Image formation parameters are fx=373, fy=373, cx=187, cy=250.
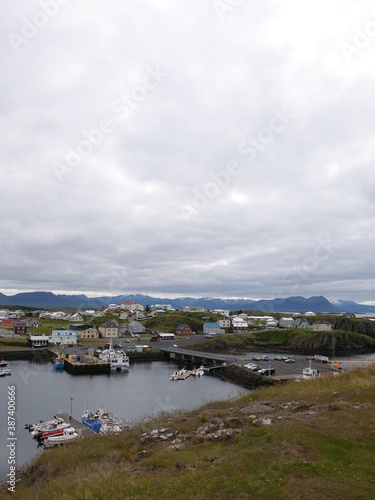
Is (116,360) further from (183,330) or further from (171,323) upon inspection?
(171,323)

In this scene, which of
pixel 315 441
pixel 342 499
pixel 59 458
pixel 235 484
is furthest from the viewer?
pixel 59 458

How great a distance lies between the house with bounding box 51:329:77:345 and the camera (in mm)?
84681

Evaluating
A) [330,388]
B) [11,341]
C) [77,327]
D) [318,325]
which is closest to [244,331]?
[318,325]

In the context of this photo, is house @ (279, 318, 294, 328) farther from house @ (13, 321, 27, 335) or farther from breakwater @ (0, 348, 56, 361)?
house @ (13, 321, 27, 335)

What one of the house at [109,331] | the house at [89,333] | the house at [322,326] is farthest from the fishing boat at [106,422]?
the house at [322,326]

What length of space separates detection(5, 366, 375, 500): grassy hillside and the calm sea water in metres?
14.2

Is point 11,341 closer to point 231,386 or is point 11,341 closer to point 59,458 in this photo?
point 231,386

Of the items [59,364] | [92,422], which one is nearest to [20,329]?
[59,364]

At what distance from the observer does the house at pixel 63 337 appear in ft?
278

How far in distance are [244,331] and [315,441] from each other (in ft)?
348

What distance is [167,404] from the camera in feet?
130

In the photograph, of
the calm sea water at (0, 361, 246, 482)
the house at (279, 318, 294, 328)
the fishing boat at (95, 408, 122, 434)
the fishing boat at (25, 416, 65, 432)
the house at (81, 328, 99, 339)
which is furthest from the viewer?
the house at (279, 318, 294, 328)

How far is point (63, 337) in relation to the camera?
8562cm

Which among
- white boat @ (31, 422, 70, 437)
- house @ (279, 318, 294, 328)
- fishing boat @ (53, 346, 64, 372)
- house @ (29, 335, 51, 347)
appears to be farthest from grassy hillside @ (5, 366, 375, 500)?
house @ (279, 318, 294, 328)
